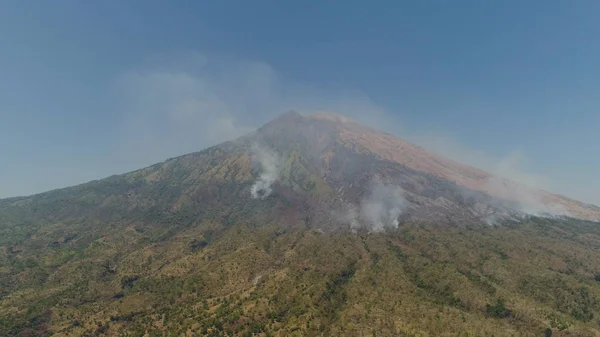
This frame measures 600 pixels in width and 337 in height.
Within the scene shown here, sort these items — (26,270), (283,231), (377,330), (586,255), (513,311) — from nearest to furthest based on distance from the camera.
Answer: (377,330), (513,311), (586,255), (26,270), (283,231)

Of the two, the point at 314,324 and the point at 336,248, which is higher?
the point at 336,248

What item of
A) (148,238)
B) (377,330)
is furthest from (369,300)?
(148,238)

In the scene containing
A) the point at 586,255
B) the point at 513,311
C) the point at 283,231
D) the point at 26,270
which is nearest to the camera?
the point at 513,311

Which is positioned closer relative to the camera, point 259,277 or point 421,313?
point 421,313

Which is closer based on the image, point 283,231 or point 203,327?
point 203,327

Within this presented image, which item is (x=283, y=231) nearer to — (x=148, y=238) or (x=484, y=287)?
(x=148, y=238)

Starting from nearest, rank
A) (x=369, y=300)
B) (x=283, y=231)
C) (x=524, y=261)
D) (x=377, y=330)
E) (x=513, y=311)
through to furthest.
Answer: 1. (x=377, y=330)
2. (x=513, y=311)
3. (x=369, y=300)
4. (x=524, y=261)
5. (x=283, y=231)

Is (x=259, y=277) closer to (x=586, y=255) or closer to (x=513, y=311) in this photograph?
(x=513, y=311)

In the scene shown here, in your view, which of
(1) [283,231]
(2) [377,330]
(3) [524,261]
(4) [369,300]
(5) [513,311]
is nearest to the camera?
(2) [377,330]

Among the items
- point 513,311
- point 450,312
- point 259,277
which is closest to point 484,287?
point 513,311
